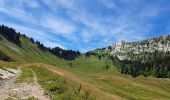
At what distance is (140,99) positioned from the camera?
77125 mm

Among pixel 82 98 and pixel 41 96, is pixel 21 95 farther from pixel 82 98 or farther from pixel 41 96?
pixel 82 98

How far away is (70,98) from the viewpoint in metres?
40.6

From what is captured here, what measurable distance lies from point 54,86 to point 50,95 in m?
6.52

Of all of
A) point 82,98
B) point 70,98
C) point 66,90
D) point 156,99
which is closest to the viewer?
point 70,98

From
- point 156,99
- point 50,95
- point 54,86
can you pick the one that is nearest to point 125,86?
point 156,99

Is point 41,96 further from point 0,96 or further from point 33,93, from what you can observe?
point 0,96

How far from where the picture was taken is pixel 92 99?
4569cm

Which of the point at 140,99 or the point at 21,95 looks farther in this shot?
the point at 140,99

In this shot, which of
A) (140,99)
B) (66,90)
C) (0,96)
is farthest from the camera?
(140,99)

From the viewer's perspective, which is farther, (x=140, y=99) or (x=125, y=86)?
(x=125, y=86)

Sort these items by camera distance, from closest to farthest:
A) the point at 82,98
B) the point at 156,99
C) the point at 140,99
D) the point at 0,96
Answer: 1. the point at 0,96
2. the point at 82,98
3. the point at 140,99
4. the point at 156,99

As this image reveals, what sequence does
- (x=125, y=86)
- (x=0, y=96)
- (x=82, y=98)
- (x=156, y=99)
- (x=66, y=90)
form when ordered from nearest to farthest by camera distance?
1. (x=0, y=96)
2. (x=82, y=98)
3. (x=66, y=90)
4. (x=156, y=99)
5. (x=125, y=86)

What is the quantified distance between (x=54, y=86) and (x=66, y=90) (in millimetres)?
2693

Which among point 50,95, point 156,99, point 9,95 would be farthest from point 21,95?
point 156,99
